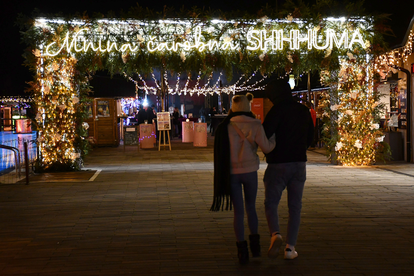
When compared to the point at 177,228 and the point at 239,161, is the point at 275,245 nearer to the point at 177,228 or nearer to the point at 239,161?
the point at 239,161

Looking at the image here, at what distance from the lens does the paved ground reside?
453cm

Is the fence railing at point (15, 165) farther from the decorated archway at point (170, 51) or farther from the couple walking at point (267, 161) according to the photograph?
the couple walking at point (267, 161)

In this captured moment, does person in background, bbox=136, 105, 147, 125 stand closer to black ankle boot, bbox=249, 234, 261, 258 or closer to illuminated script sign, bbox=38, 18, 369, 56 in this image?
illuminated script sign, bbox=38, 18, 369, 56

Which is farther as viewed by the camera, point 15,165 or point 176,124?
point 176,124

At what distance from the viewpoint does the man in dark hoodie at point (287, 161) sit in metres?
4.55

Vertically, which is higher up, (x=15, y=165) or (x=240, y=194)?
(x=240, y=194)

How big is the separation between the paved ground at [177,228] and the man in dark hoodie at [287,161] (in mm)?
425

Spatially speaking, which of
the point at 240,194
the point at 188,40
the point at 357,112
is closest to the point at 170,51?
the point at 188,40

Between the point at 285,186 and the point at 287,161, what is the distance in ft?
0.80

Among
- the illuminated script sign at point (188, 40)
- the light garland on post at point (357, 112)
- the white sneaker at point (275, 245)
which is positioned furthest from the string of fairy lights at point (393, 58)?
the white sneaker at point (275, 245)

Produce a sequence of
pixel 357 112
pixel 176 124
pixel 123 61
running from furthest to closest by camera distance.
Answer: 1. pixel 176 124
2. pixel 357 112
3. pixel 123 61

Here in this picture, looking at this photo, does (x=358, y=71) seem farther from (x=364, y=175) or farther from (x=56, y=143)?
(x=56, y=143)

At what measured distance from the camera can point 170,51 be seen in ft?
37.0

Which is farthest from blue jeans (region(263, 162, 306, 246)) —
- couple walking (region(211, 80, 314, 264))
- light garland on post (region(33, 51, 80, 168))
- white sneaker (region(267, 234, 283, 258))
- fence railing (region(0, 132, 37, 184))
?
light garland on post (region(33, 51, 80, 168))
